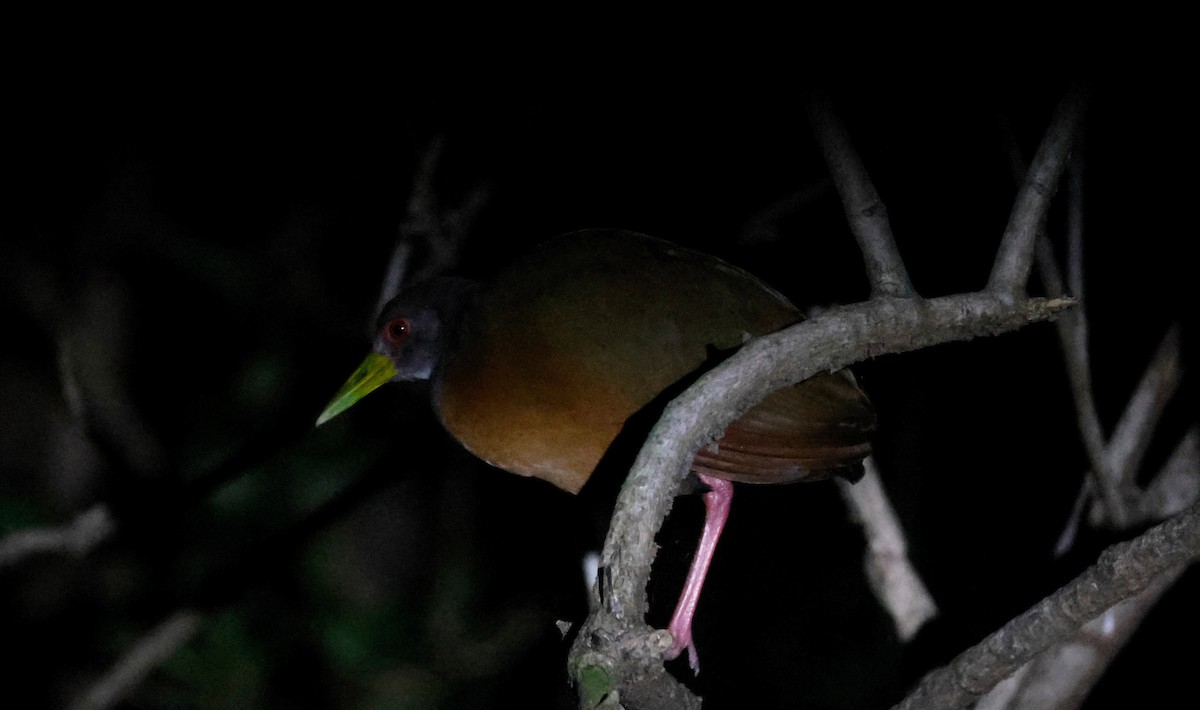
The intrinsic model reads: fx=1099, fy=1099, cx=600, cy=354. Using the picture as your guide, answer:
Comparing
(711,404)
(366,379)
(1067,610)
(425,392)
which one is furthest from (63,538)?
(1067,610)

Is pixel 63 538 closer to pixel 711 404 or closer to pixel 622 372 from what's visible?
pixel 622 372

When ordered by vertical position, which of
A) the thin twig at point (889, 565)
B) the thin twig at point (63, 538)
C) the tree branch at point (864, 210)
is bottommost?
the thin twig at point (889, 565)

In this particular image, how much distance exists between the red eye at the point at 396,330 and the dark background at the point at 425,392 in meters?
0.75

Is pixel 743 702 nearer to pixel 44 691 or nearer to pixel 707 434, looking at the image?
pixel 44 691

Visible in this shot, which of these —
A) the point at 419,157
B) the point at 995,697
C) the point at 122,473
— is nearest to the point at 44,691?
the point at 122,473

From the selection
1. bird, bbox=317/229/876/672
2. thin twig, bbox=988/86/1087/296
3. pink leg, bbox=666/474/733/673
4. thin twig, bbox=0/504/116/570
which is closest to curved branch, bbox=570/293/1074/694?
thin twig, bbox=988/86/1087/296

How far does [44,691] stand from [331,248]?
5.45 feet

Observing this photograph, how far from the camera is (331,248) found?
3854mm

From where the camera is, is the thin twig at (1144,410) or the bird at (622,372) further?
the thin twig at (1144,410)

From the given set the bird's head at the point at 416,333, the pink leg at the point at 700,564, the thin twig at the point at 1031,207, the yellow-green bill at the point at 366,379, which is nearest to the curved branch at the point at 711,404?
the thin twig at the point at 1031,207

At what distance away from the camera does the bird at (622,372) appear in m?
1.91

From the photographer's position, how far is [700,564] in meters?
2.03

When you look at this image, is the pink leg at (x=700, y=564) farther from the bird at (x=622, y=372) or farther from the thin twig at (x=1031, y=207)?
the thin twig at (x=1031, y=207)

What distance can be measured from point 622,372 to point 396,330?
0.63m
